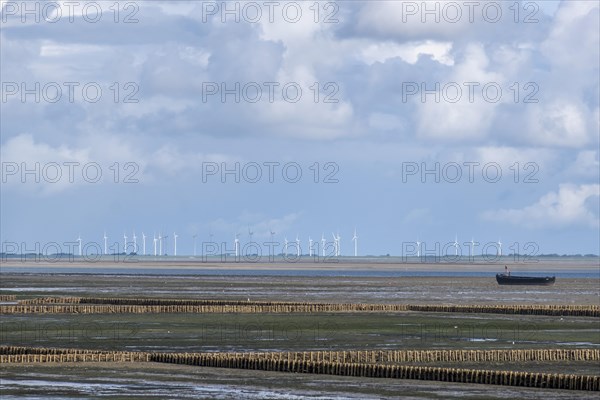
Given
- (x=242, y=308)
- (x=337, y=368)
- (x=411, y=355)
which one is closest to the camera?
(x=337, y=368)

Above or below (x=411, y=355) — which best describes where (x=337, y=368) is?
below

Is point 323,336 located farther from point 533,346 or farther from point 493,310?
point 493,310

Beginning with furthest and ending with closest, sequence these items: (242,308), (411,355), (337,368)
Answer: (242,308), (411,355), (337,368)

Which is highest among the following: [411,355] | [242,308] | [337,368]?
[242,308]

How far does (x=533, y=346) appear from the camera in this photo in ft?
245

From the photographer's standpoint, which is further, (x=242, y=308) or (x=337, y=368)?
(x=242, y=308)

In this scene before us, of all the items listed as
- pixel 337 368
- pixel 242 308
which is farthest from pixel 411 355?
pixel 242 308

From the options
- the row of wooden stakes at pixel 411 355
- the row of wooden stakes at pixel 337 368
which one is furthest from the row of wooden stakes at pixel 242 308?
the row of wooden stakes at pixel 337 368

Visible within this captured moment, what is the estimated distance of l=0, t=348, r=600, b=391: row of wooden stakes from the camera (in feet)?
181

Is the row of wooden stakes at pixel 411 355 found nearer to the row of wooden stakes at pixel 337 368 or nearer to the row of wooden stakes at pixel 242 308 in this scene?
the row of wooden stakes at pixel 337 368

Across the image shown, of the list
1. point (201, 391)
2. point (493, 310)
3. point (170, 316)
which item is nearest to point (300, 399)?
point (201, 391)

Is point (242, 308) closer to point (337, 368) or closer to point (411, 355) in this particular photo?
A: point (411, 355)

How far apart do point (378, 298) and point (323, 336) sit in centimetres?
6228

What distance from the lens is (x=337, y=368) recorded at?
59469 millimetres
